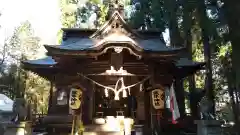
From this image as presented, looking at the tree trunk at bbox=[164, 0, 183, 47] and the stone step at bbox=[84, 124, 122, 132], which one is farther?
the tree trunk at bbox=[164, 0, 183, 47]

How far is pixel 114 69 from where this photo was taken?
929 cm

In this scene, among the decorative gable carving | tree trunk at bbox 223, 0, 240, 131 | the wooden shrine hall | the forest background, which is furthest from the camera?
the forest background

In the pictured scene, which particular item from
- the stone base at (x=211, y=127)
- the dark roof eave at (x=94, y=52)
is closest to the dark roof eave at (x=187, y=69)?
the dark roof eave at (x=94, y=52)

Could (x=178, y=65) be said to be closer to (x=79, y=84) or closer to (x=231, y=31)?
(x=231, y=31)

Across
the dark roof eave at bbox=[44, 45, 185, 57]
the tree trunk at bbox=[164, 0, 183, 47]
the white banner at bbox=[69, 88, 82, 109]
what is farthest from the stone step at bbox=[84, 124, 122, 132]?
the tree trunk at bbox=[164, 0, 183, 47]

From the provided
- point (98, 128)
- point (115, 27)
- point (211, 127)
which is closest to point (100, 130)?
point (98, 128)

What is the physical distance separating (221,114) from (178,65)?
→ 10.6 m

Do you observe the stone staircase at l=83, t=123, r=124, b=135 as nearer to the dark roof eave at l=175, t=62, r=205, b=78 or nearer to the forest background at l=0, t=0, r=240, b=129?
the dark roof eave at l=175, t=62, r=205, b=78

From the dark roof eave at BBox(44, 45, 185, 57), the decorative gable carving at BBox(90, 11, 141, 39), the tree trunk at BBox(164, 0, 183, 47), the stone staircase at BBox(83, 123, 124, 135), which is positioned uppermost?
the tree trunk at BBox(164, 0, 183, 47)

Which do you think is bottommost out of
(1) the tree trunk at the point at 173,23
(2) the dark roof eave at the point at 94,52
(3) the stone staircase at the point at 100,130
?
(3) the stone staircase at the point at 100,130

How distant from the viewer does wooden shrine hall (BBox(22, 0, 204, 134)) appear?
29.1 ft

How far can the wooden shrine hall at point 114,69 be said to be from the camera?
888 centimetres

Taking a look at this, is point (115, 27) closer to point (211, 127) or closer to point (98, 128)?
point (98, 128)

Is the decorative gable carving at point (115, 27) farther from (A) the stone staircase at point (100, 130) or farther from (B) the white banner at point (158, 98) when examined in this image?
(A) the stone staircase at point (100, 130)
